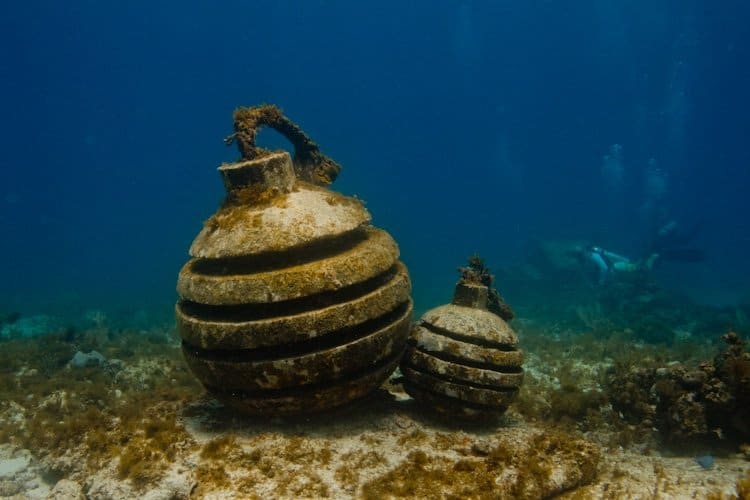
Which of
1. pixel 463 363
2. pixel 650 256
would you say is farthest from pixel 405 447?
pixel 650 256

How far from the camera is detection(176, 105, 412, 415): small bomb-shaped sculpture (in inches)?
165

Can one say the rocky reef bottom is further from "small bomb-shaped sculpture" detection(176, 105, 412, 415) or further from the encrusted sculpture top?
the encrusted sculpture top

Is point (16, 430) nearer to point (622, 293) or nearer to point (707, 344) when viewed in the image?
point (707, 344)

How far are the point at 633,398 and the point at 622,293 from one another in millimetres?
16538

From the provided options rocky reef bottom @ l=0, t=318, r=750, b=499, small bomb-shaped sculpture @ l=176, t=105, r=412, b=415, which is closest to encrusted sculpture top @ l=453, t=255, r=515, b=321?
small bomb-shaped sculpture @ l=176, t=105, r=412, b=415

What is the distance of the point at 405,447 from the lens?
4641mm

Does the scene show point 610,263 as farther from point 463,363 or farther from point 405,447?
point 405,447

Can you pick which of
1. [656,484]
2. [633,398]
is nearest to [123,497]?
[656,484]

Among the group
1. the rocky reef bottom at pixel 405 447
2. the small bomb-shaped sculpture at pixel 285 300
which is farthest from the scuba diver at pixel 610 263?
the small bomb-shaped sculpture at pixel 285 300

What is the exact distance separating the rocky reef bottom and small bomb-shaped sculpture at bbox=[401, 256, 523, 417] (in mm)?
326

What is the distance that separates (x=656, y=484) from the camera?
14.0 ft

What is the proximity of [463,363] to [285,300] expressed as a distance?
201 centimetres

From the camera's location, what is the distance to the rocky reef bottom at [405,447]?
408 cm

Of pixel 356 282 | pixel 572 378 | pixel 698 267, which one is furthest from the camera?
pixel 698 267
